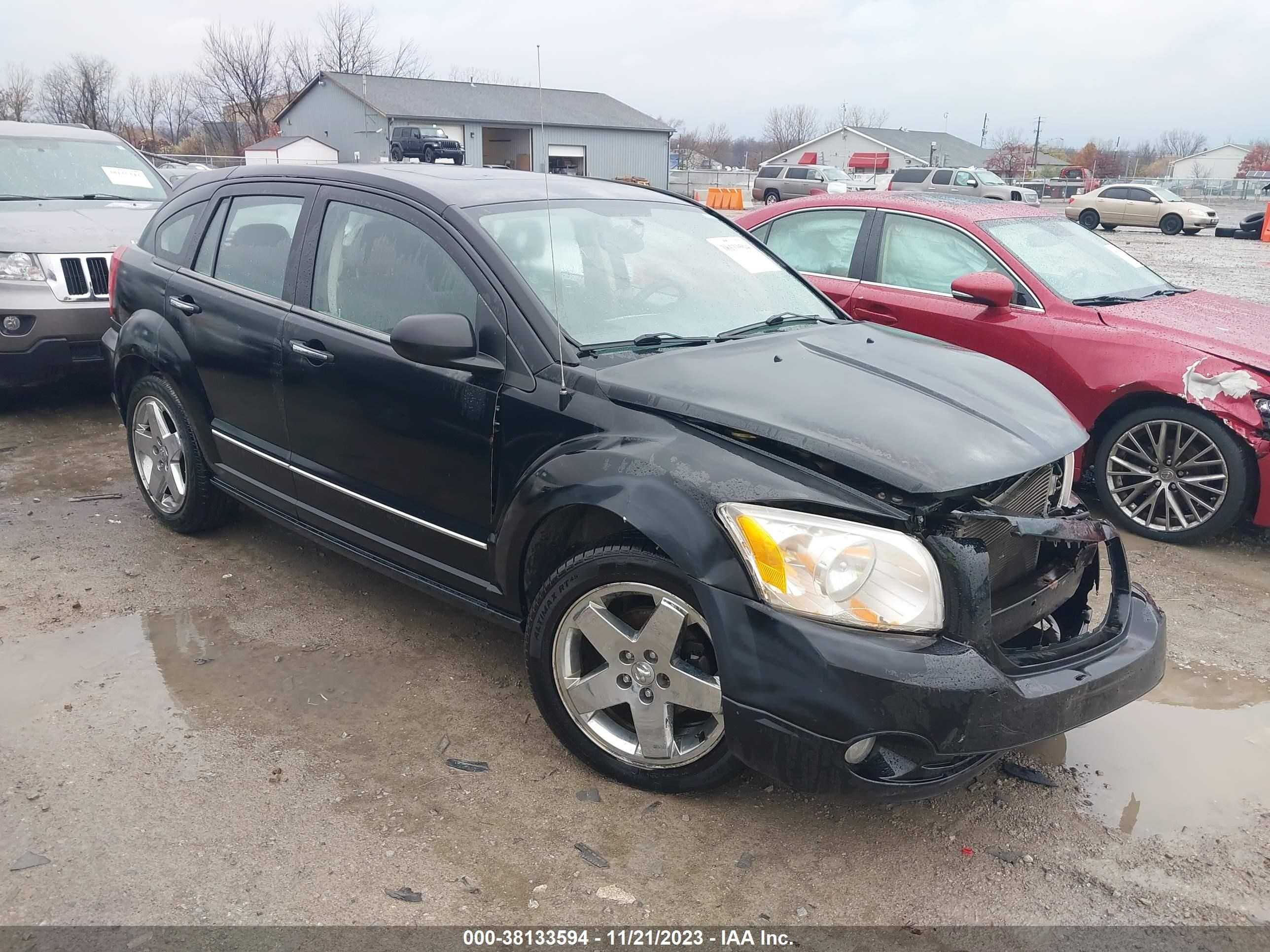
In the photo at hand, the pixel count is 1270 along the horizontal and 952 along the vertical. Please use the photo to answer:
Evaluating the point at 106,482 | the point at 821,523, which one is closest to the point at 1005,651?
the point at 821,523

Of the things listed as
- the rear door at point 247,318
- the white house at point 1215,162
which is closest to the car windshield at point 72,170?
the rear door at point 247,318

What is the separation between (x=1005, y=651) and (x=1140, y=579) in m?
2.42

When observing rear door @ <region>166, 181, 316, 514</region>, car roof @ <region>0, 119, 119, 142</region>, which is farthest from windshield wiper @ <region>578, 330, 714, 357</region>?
car roof @ <region>0, 119, 119, 142</region>

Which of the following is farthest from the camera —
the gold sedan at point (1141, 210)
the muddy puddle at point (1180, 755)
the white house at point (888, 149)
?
the white house at point (888, 149)

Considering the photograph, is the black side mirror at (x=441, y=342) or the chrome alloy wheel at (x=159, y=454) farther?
the chrome alloy wheel at (x=159, y=454)

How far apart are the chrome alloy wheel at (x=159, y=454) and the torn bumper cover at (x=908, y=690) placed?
3166 millimetres

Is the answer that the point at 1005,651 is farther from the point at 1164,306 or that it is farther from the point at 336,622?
the point at 1164,306

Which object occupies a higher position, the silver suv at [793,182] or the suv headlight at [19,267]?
the silver suv at [793,182]

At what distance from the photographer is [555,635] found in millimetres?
2877

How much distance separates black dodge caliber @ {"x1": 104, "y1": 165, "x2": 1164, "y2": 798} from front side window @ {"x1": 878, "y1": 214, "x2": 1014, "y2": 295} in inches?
73.7

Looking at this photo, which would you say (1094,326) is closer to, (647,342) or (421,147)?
(647,342)

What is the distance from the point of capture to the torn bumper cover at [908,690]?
2.32 metres

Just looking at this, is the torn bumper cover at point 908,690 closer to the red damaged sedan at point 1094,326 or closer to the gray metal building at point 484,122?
the red damaged sedan at point 1094,326

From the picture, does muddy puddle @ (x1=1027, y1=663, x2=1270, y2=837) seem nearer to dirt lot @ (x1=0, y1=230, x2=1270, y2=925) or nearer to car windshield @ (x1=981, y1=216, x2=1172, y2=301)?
dirt lot @ (x1=0, y1=230, x2=1270, y2=925)
